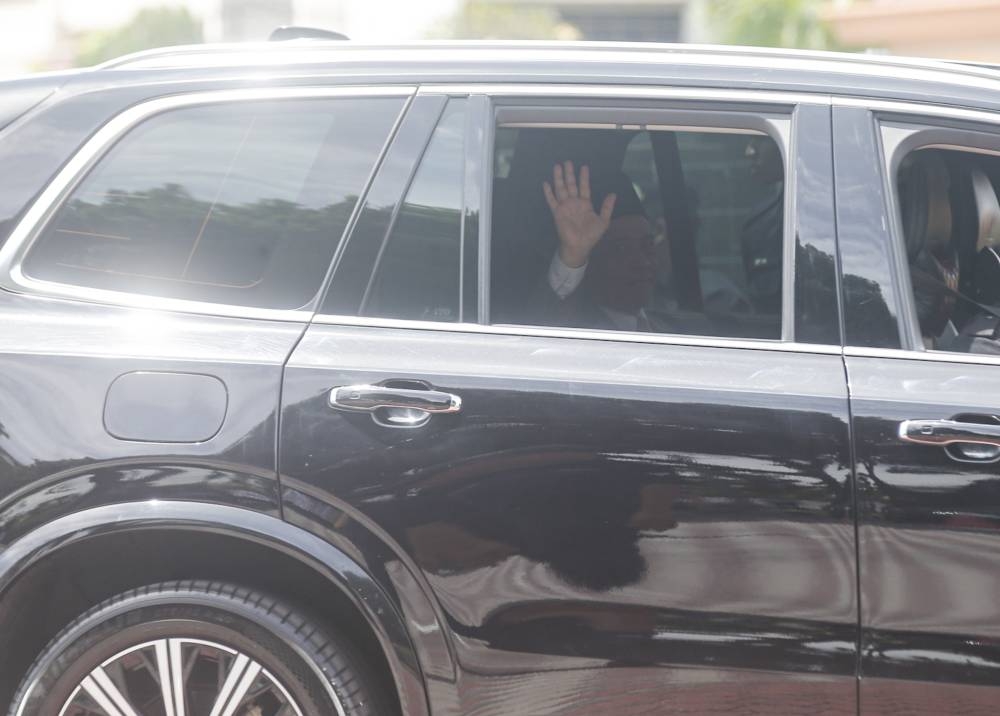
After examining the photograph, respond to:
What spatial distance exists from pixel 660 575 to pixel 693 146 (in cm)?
167

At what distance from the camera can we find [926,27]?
1300 cm

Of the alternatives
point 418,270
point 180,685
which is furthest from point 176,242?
point 180,685

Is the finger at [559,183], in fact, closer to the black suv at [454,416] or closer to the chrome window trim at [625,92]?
the black suv at [454,416]

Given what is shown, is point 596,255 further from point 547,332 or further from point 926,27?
point 926,27

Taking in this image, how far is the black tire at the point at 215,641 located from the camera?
2.23 meters

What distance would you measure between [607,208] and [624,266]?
0.15 m

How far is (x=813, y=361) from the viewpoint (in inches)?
85.7

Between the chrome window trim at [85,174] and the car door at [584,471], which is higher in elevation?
the chrome window trim at [85,174]

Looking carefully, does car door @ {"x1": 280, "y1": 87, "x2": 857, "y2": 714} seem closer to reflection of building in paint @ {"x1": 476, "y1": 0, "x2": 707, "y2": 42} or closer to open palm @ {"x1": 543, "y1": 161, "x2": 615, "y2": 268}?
open palm @ {"x1": 543, "y1": 161, "x2": 615, "y2": 268}

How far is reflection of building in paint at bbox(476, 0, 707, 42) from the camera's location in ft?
59.5

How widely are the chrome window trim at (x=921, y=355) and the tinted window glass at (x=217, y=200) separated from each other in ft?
3.36

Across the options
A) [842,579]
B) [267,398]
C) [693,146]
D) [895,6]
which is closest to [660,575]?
[842,579]

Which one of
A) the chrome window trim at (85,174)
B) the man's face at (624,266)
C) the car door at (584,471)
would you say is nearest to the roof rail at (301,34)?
the chrome window trim at (85,174)

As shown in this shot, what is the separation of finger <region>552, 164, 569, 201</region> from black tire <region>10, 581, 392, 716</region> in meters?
1.11
